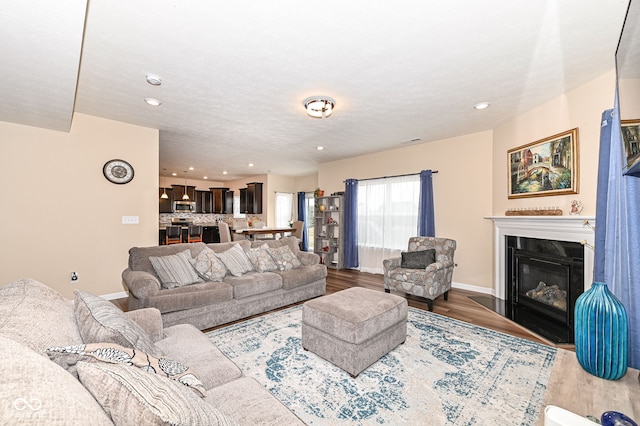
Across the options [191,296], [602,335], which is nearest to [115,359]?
[602,335]

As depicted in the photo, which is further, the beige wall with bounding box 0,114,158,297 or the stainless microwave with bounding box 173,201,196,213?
the stainless microwave with bounding box 173,201,196,213

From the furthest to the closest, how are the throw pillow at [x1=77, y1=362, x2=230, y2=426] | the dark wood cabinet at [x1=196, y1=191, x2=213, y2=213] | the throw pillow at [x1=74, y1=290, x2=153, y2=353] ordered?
1. the dark wood cabinet at [x1=196, y1=191, x2=213, y2=213]
2. the throw pillow at [x1=74, y1=290, x2=153, y2=353]
3. the throw pillow at [x1=77, y1=362, x2=230, y2=426]

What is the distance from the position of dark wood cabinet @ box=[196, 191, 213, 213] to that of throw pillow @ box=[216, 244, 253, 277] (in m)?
7.33

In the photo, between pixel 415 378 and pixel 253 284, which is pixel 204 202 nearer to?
pixel 253 284

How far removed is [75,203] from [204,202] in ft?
22.3

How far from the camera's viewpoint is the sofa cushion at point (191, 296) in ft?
8.87

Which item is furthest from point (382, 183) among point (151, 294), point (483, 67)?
point (151, 294)

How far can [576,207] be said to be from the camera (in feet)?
9.78

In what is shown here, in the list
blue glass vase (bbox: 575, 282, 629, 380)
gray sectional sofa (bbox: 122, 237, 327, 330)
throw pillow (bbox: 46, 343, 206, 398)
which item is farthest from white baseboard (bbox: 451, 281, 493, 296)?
throw pillow (bbox: 46, 343, 206, 398)

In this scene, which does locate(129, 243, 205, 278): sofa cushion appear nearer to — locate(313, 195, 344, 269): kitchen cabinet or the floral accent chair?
the floral accent chair

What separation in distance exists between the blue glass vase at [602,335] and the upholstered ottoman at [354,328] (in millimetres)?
1274

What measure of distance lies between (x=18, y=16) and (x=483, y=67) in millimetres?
3495

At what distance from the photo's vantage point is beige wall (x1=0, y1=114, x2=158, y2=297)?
11.4 feet

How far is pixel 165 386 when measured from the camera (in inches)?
29.4
